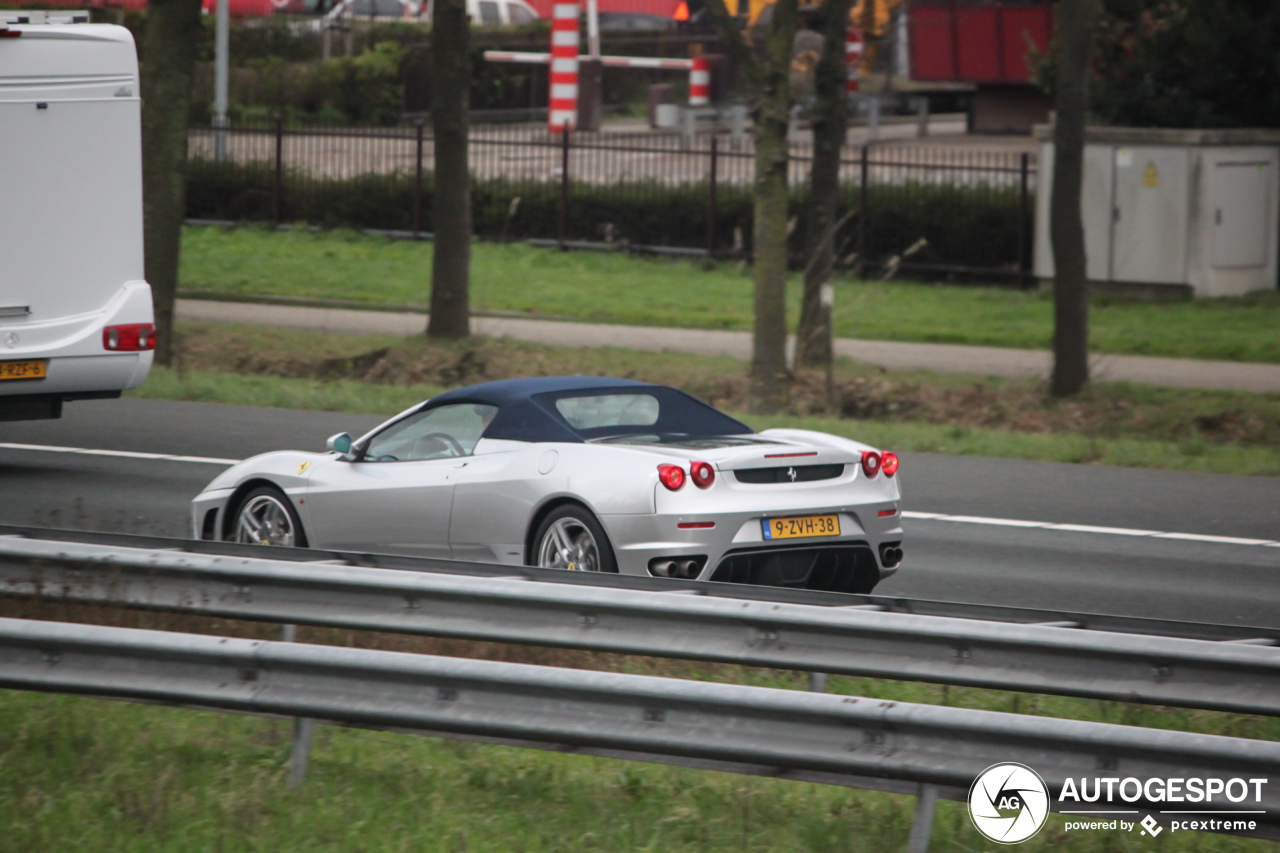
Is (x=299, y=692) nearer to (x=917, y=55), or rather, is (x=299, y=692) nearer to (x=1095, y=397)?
(x=1095, y=397)

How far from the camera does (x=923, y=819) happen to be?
15.3ft

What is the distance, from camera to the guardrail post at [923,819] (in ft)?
15.3

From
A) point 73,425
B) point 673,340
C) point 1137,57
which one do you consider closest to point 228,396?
point 73,425

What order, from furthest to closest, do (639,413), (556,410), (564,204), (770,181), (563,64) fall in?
(563,64), (564,204), (770,181), (639,413), (556,410)

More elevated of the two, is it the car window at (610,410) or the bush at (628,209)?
the bush at (628,209)

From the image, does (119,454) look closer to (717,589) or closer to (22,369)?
(22,369)

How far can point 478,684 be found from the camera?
4.97m

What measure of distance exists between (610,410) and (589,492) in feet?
3.46

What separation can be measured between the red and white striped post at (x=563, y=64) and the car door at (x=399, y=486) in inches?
1331

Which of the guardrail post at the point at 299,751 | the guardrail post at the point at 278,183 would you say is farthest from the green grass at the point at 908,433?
the guardrail post at the point at 278,183

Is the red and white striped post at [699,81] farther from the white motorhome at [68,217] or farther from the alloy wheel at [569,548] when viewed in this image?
the alloy wheel at [569,548]

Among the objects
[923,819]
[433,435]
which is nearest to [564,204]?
[433,435]

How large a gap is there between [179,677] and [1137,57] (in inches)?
943

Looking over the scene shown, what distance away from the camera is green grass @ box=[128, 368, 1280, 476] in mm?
14039
